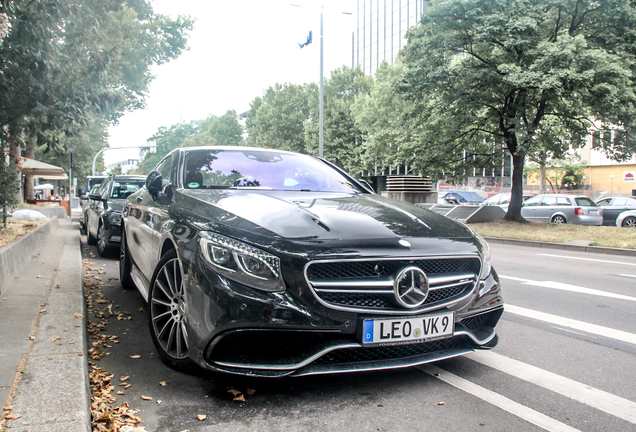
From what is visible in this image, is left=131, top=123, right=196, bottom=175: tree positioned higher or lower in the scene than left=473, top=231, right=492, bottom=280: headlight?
higher

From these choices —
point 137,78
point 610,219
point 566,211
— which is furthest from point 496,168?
point 137,78

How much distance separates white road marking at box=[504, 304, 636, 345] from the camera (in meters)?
4.45

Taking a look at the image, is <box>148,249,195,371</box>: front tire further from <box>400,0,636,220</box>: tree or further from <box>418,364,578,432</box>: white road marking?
<box>400,0,636,220</box>: tree

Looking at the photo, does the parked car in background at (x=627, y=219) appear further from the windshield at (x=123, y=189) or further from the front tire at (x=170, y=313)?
the front tire at (x=170, y=313)

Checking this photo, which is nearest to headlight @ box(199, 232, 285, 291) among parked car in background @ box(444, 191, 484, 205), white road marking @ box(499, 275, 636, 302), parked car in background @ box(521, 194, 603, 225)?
white road marking @ box(499, 275, 636, 302)

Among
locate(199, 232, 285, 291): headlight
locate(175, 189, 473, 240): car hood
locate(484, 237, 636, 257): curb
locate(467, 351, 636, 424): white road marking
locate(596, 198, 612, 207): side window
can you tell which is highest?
locate(175, 189, 473, 240): car hood

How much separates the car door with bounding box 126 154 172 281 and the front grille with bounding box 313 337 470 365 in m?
1.66

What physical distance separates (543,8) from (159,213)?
17.2m

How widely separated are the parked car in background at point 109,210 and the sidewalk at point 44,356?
295cm

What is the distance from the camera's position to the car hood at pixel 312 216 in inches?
118

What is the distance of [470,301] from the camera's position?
320 cm

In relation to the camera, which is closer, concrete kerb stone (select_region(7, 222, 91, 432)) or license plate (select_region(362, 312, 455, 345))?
→ concrete kerb stone (select_region(7, 222, 91, 432))

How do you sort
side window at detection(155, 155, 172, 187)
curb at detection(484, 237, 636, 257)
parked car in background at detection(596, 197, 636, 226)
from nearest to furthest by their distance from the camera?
side window at detection(155, 155, 172, 187), curb at detection(484, 237, 636, 257), parked car in background at detection(596, 197, 636, 226)

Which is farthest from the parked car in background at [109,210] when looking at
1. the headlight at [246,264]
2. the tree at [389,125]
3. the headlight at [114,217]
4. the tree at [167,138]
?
the tree at [167,138]
